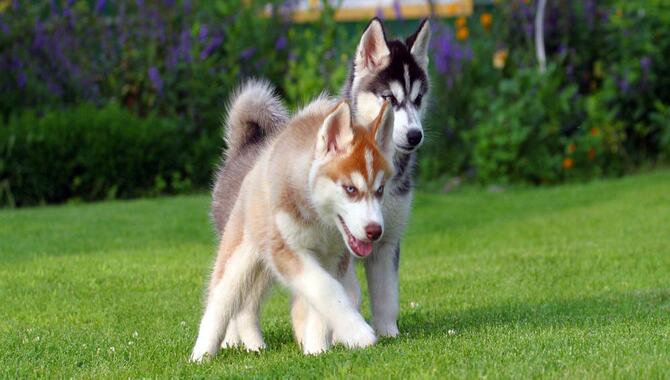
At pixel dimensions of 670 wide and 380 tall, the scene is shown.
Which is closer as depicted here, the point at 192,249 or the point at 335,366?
the point at 335,366

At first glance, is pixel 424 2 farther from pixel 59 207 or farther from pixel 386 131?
pixel 386 131

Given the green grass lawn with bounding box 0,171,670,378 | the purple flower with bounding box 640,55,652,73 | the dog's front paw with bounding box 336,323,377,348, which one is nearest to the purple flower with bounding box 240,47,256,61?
the green grass lawn with bounding box 0,171,670,378

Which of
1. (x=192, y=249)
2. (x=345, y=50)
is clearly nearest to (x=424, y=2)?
(x=345, y=50)

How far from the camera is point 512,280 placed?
8.16m

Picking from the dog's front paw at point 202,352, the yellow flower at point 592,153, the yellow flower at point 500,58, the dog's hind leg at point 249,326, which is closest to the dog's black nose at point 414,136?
the dog's hind leg at point 249,326

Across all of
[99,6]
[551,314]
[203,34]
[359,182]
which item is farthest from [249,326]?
[99,6]

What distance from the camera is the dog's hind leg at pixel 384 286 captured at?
6.02 metres

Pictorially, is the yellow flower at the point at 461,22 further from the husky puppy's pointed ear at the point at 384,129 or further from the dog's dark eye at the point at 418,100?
the husky puppy's pointed ear at the point at 384,129

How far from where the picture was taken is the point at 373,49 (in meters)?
6.77

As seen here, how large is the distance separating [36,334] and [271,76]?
8.12 m

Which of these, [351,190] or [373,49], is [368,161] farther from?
[373,49]

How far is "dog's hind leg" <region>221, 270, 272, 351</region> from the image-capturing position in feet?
19.5

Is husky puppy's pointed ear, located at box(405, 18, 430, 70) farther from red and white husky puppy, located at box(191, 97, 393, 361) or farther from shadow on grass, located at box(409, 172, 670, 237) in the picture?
shadow on grass, located at box(409, 172, 670, 237)

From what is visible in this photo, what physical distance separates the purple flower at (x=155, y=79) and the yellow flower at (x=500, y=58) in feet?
13.2
